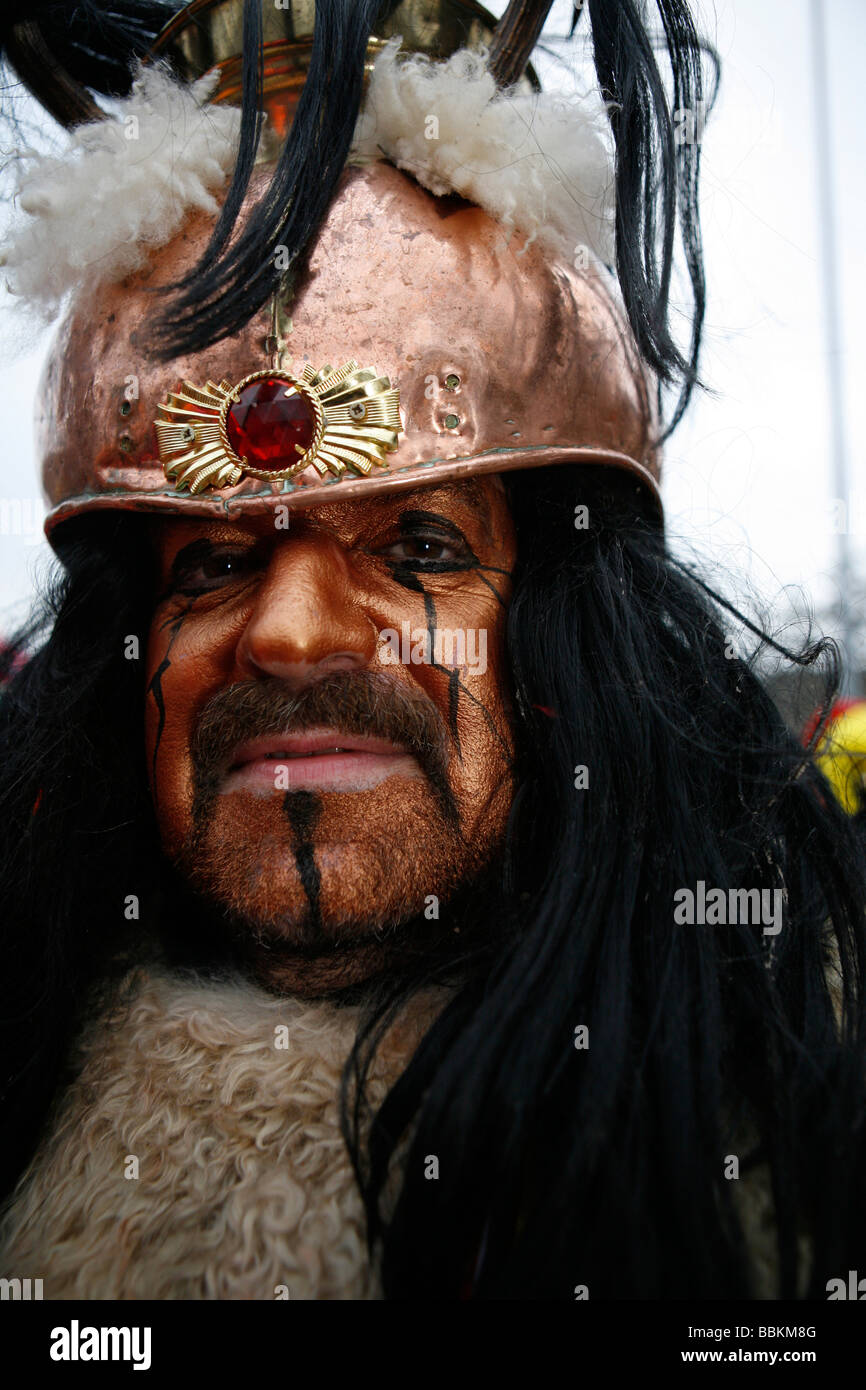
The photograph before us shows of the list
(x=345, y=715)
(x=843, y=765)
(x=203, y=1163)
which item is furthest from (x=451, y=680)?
(x=843, y=765)

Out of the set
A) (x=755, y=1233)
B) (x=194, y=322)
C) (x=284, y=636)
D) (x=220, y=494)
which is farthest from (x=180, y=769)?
(x=755, y=1233)

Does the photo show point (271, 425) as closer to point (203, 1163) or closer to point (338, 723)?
point (338, 723)

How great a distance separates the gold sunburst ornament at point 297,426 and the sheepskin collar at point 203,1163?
0.80 meters

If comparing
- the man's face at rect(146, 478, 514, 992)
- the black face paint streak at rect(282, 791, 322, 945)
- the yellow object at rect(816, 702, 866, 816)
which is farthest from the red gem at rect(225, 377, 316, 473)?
the yellow object at rect(816, 702, 866, 816)

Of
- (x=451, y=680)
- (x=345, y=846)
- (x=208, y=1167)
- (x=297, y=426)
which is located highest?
(x=297, y=426)

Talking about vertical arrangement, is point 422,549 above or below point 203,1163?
above

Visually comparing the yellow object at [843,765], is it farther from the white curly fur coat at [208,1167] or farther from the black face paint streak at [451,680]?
the white curly fur coat at [208,1167]

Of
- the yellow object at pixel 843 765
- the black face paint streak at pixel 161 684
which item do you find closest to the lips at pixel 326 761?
the black face paint streak at pixel 161 684

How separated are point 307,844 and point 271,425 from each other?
0.61 metres

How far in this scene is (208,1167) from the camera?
1.24m

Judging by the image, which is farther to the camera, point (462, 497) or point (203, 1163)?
point (462, 497)

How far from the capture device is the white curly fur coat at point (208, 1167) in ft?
3.70

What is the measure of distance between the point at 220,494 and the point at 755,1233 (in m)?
1.17
